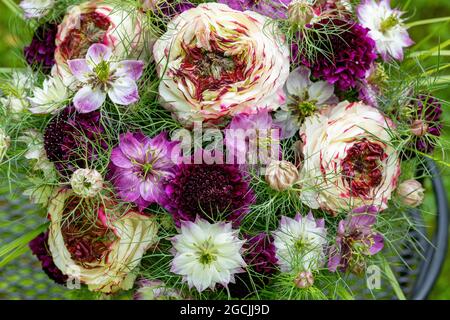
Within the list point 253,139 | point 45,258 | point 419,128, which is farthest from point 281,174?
point 45,258

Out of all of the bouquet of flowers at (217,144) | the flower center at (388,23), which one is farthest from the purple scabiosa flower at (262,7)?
the flower center at (388,23)

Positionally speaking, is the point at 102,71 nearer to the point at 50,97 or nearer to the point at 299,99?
the point at 50,97

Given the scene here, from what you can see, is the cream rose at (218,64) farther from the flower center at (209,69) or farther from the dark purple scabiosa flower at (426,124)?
the dark purple scabiosa flower at (426,124)

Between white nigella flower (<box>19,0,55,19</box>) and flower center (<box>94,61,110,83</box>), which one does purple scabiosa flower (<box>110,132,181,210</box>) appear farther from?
white nigella flower (<box>19,0,55,19</box>)

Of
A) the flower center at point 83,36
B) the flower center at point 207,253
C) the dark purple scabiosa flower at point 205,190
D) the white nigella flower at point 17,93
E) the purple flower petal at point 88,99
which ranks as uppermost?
the flower center at point 83,36

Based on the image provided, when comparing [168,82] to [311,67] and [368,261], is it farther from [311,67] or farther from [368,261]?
[368,261]

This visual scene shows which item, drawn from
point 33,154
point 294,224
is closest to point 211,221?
point 294,224

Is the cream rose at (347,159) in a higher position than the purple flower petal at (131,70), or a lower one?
lower
